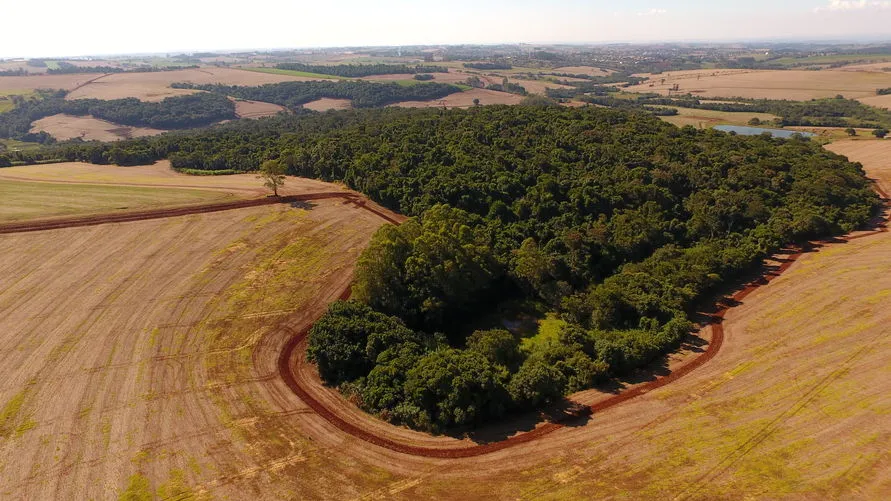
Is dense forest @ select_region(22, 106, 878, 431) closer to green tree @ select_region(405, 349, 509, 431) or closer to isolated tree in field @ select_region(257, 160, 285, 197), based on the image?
green tree @ select_region(405, 349, 509, 431)

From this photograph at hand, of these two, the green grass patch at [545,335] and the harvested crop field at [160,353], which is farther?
the green grass patch at [545,335]

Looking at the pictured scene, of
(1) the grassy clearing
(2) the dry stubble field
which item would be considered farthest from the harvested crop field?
(1) the grassy clearing

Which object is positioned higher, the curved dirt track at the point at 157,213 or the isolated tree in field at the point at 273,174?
the isolated tree in field at the point at 273,174

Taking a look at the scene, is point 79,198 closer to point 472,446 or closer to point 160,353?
point 160,353

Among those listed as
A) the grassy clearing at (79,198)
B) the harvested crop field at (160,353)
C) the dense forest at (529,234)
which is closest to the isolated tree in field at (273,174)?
the grassy clearing at (79,198)

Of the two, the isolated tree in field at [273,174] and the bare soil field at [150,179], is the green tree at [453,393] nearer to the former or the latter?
the isolated tree in field at [273,174]

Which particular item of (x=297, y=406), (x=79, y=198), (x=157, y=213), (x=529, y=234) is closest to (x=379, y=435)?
(x=297, y=406)

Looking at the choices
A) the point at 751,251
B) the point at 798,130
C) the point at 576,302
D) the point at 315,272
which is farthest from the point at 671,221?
the point at 798,130
